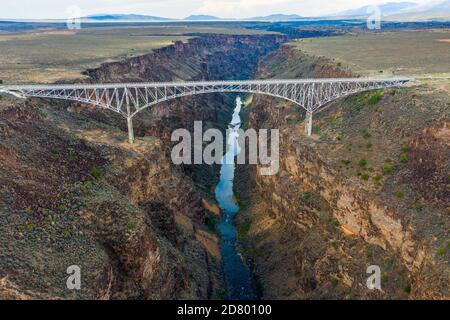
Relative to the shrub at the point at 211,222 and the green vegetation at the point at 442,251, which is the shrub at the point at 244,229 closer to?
the shrub at the point at 211,222

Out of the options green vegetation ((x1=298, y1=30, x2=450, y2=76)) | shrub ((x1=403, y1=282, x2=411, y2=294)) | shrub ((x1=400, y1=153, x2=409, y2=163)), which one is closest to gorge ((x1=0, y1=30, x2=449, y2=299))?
shrub ((x1=403, y1=282, x2=411, y2=294))

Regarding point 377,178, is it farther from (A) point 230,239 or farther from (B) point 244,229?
(A) point 230,239

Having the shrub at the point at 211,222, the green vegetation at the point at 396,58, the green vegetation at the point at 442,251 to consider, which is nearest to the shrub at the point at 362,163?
the green vegetation at the point at 442,251

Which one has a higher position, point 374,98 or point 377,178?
point 374,98

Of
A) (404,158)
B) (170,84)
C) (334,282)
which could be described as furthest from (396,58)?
(334,282)

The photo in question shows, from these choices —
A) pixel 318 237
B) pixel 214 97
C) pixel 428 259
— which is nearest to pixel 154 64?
pixel 214 97

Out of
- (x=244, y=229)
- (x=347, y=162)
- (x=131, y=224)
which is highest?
(x=347, y=162)

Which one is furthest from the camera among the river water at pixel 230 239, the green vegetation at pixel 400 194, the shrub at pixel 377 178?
the river water at pixel 230 239
